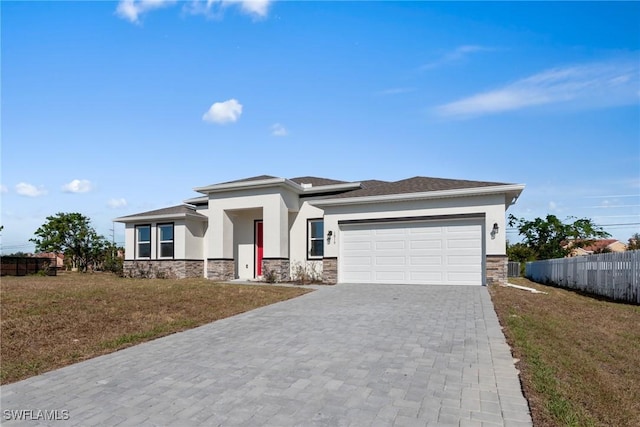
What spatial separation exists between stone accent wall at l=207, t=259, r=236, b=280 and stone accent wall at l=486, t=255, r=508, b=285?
428 inches

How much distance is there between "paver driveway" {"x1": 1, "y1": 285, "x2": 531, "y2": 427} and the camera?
3623 mm

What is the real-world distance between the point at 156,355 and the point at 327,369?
8.77ft

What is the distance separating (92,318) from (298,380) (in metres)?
5.59

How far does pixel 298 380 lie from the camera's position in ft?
14.9

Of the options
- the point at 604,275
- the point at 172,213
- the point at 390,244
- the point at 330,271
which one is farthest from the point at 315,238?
the point at 604,275

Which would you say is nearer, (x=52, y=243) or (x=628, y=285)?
(x=628, y=285)

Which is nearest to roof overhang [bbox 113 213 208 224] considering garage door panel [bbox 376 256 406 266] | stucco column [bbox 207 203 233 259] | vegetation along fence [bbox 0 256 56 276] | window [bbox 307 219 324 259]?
stucco column [bbox 207 203 233 259]

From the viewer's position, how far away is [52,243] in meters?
26.3

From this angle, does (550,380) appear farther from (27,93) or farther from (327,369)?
(27,93)

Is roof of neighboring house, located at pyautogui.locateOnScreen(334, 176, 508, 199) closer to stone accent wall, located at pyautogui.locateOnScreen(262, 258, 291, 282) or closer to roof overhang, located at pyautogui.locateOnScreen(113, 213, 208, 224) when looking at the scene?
stone accent wall, located at pyautogui.locateOnScreen(262, 258, 291, 282)

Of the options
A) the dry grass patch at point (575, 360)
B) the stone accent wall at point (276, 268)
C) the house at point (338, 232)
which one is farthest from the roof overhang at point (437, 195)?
the dry grass patch at point (575, 360)

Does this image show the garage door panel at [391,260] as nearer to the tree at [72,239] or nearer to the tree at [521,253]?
the tree at [72,239]

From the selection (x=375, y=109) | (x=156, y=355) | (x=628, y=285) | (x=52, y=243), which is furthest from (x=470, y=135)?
(x=52, y=243)

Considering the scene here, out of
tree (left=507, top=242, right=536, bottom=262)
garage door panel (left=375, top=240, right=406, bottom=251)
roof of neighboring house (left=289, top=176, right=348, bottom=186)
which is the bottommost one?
tree (left=507, top=242, right=536, bottom=262)
